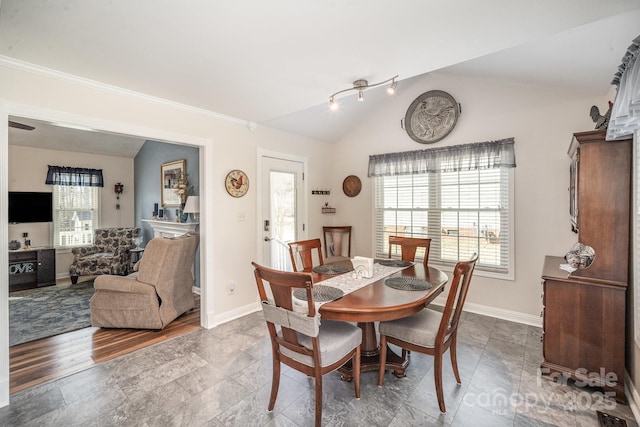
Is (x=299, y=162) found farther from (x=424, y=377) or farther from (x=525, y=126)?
(x=424, y=377)

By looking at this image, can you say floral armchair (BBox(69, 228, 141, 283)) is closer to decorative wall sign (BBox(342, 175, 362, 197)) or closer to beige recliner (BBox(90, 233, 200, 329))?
beige recliner (BBox(90, 233, 200, 329))

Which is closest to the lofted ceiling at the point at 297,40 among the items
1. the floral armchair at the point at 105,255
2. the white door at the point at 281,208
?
the white door at the point at 281,208

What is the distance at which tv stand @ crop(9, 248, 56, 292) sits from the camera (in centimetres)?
460

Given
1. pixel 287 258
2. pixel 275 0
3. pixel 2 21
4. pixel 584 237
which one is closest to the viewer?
pixel 275 0

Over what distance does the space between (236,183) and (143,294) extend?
62.6 inches

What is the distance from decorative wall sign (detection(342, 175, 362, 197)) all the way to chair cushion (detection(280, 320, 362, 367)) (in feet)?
9.52

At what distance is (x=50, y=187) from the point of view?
208 inches

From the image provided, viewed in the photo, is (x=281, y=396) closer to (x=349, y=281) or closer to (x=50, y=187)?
(x=349, y=281)

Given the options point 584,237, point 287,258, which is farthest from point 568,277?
point 287,258

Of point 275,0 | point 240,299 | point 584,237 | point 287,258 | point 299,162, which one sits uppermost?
point 275,0

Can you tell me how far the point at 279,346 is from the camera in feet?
6.35

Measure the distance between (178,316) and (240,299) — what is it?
76 centimetres

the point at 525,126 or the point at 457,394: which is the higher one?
the point at 525,126

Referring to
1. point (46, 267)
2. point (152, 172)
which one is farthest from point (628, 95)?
point (46, 267)
